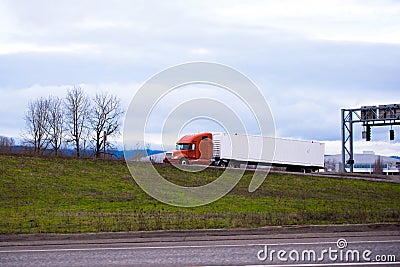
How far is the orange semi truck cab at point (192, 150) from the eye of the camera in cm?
4853

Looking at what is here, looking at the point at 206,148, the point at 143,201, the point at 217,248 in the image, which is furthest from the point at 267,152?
the point at 217,248

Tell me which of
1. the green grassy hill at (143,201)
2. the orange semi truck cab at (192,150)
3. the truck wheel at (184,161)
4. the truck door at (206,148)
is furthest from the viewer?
the truck door at (206,148)

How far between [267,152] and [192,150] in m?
11.9

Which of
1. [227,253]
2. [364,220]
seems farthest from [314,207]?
[227,253]

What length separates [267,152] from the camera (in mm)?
59969

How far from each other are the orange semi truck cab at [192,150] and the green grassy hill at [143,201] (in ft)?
23.0

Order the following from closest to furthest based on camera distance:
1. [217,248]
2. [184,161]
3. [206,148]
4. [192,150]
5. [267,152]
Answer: [217,248], [184,161], [192,150], [206,148], [267,152]

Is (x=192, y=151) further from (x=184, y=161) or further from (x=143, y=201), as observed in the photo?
(x=143, y=201)

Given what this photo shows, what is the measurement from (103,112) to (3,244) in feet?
165

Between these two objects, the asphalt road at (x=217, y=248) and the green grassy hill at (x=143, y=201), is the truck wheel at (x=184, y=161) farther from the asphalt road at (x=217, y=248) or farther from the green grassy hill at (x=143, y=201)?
the asphalt road at (x=217, y=248)

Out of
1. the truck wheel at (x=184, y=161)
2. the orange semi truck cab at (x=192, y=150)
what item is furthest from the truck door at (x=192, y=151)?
the truck wheel at (x=184, y=161)

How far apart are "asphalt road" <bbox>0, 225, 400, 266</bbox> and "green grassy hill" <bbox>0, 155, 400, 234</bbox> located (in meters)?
2.09

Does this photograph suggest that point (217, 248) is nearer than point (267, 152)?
Yes

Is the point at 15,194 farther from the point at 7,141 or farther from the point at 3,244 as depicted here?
the point at 7,141
